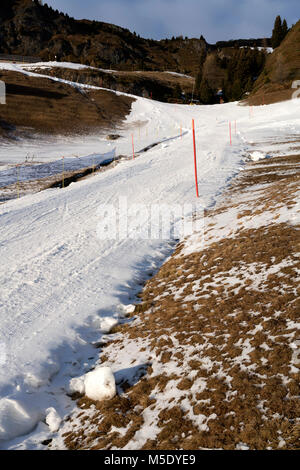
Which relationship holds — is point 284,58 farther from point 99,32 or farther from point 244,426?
point 99,32

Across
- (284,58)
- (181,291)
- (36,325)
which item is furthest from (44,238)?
(284,58)

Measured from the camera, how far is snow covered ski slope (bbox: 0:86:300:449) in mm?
4105

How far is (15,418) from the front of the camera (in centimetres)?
367

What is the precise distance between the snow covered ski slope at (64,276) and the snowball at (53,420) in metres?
0.01

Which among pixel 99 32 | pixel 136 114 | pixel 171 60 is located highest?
pixel 99 32

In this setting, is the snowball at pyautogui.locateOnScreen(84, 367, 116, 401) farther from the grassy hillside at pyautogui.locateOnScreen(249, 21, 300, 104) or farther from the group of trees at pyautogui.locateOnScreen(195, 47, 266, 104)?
the group of trees at pyautogui.locateOnScreen(195, 47, 266, 104)

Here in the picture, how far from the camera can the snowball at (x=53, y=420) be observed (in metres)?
3.54

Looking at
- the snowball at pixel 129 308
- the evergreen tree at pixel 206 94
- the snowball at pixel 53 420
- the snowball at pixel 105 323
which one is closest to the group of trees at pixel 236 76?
the evergreen tree at pixel 206 94

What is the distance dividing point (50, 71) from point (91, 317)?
237ft

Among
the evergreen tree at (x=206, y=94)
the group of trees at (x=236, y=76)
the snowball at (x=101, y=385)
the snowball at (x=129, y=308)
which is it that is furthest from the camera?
the group of trees at (x=236, y=76)

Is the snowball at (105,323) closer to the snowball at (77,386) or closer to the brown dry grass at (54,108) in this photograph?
the snowball at (77,386)

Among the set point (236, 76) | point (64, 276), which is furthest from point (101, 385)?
point (236, 76)

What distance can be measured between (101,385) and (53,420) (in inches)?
25.7

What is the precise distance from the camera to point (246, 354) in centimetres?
340
